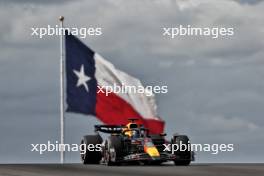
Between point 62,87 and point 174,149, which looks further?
point 62,87

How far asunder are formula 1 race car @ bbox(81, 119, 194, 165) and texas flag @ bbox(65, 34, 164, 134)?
→ 12.6 feet

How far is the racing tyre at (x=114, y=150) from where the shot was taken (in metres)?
38.0

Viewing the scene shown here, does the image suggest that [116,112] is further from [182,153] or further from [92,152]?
[182,153]

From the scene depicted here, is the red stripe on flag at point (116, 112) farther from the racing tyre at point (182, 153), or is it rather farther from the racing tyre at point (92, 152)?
the racing tyre at point (182, 153)

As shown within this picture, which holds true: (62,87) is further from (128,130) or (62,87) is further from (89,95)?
(128,130)

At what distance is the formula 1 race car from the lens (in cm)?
3825

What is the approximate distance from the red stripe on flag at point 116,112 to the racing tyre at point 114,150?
7.03 metres

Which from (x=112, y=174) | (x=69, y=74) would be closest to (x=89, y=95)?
(x=69, y=74)

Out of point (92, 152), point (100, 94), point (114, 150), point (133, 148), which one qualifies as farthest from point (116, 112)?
point (114, 150)

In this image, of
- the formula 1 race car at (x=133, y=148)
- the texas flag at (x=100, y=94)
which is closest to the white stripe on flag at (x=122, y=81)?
the texas flag at (x=100, y=94)

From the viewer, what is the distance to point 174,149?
39344 millimetres

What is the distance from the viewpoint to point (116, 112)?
46.6m

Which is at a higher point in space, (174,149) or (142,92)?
(142,92)

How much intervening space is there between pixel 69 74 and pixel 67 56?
1.20 metres
